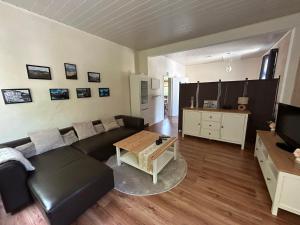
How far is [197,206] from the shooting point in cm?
166

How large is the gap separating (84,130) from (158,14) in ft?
8.89

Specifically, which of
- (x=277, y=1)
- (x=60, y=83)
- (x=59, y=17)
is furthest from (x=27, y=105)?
(x=277, y=1)

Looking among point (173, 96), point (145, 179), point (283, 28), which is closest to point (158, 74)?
point (173, 96)

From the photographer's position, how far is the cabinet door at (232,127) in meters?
3.06

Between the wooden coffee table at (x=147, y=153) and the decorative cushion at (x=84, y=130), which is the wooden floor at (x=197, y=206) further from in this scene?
the decorative cushion at (x=84, y=130)

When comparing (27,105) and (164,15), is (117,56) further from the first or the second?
(27,105)

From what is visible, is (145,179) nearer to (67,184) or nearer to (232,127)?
(67,184)

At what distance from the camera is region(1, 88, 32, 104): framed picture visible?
213 cm

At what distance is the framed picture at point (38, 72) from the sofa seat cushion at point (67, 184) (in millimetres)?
1439

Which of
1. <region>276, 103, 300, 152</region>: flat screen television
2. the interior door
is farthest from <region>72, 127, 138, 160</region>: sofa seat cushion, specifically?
the interior door

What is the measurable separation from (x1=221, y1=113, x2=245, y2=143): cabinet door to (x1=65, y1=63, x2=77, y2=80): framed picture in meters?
3.64

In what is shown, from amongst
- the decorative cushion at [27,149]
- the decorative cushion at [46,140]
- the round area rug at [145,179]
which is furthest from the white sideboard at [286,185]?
the decorative cushion at [27,149]

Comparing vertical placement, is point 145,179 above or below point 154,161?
below

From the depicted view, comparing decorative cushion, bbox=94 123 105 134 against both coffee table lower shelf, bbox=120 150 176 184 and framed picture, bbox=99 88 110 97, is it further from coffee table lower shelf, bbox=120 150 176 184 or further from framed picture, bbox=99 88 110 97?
coffee table lower shelf, bbox=120 150 176 184
